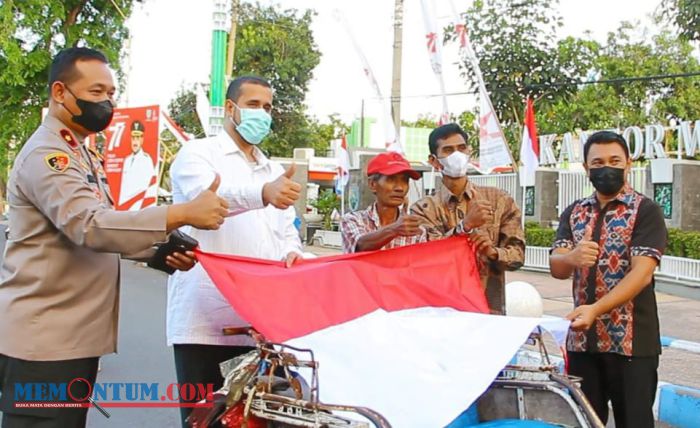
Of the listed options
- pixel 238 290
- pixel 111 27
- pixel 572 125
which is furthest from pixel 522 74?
pixel 238 290

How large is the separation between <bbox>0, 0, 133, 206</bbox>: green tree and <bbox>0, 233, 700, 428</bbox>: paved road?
912cm

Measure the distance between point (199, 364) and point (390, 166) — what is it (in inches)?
53.3

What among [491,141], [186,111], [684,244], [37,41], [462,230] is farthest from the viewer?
[186,111]

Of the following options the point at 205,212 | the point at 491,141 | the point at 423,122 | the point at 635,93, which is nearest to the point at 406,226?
the point at 205,212

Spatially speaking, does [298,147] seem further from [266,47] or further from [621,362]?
[621,362]

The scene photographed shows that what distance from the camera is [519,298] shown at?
11.6 ft

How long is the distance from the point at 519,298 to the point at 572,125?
22694mm

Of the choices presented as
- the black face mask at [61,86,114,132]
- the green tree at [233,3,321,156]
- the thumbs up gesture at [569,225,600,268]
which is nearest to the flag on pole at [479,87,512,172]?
the thumbs up gesture at [569,225,600,268]

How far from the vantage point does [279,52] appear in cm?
2920

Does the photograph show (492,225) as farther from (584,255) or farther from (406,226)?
(584,255)

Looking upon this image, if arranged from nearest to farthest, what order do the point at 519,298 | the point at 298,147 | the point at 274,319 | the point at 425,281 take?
the point at 274,319, the point at 425,281, the point at 519,298, the point at 298,147

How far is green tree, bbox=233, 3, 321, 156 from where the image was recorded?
28.9 meters

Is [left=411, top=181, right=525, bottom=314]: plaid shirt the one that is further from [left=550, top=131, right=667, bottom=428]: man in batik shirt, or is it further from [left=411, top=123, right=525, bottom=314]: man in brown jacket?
[left=550, top=131, right=667, bottom=428]: man in batik shirt

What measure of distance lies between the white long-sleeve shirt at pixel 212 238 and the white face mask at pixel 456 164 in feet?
3.22
